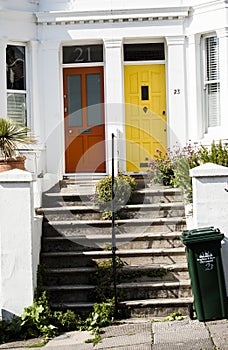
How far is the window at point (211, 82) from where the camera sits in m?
13.9

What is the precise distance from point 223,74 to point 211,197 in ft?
15.2

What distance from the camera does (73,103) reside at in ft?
47.4

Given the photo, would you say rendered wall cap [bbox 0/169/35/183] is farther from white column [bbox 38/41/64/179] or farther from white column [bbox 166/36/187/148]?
white column [bbox 166/36/187/148]

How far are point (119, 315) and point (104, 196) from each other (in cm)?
285

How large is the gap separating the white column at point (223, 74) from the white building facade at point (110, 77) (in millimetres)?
Result: 20

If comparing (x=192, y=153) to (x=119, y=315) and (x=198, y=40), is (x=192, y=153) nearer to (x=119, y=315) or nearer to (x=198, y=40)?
(x=198, y=40)

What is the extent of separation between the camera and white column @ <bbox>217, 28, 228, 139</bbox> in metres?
13.5

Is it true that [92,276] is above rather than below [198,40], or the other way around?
below

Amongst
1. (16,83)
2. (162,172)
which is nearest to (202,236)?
(162,172)

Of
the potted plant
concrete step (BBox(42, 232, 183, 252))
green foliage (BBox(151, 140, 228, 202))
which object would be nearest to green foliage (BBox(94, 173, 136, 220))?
concrete step (BBox(42, 232, 183, 252))

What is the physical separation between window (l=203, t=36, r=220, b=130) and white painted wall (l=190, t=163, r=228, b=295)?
14.5 feet

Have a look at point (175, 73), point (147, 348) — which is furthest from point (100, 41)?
point (147, 348)

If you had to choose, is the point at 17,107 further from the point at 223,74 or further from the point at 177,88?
the point at 223,74

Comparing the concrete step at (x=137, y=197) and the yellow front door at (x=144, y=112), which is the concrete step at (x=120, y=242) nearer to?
the concrete step at (x=137, y=197)
